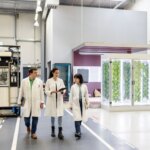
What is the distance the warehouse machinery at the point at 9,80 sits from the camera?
29.2ft

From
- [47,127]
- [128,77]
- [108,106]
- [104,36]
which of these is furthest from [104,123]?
[104,36]

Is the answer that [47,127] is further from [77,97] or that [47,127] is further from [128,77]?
[128,77]

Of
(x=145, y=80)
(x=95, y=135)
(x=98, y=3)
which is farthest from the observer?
(x=98, y=3)

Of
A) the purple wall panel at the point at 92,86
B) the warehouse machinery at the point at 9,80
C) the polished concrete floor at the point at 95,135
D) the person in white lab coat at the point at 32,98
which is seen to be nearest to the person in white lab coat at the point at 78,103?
the polished concrete floor at the point at 95,135

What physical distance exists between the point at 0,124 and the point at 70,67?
22.7ft

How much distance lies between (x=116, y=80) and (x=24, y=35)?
9572mm

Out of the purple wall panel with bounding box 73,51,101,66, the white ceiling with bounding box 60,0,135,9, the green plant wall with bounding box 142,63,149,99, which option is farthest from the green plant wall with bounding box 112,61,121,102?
the white ceiling with bounding box 60,0,135,9

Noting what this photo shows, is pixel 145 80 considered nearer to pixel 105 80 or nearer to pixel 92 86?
pixel 105 80

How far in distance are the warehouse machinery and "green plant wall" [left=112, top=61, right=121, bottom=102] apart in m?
3.68

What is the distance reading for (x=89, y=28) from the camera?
14227mm

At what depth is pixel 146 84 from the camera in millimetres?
10766

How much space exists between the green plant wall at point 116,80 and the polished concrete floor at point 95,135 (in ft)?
5.65

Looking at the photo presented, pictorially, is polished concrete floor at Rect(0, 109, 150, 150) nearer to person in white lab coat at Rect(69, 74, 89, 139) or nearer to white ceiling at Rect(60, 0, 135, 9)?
person in white lab coat at Rect(69, 74, 89, 139)

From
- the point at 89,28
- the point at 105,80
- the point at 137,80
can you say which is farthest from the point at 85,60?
the point at 137,80
